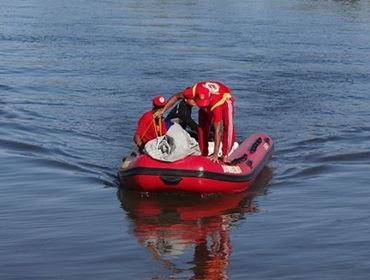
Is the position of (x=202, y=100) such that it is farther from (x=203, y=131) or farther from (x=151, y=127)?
(x=151, y=127)

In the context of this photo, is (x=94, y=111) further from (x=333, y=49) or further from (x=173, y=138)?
(x=333, y=49)

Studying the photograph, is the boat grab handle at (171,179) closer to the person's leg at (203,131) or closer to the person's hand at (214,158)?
the person's hand at (214,158)

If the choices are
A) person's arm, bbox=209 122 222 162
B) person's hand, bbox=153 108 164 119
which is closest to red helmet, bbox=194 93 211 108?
person's arm, bbox=209 122 222 162

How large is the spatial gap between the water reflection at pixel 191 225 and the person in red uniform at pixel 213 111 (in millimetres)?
666

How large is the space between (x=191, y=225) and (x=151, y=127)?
230 cm

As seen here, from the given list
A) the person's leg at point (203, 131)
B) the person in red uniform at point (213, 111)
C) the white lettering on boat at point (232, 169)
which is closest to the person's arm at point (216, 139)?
the person in red uniform at point (213, 111)

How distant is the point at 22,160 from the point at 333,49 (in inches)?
638

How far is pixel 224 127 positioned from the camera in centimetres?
1167

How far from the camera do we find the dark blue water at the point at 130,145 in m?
8.61

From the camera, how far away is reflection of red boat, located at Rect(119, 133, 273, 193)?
10898 mm

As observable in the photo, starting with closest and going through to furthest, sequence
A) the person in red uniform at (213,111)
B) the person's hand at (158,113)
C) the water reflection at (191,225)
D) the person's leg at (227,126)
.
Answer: the water reflection at (191,225)
the person in red uniform at (213,111)
the person's leg at (227,126)
the person's hand at (158,113)

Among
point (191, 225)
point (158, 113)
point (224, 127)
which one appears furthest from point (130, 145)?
point (191, 225)

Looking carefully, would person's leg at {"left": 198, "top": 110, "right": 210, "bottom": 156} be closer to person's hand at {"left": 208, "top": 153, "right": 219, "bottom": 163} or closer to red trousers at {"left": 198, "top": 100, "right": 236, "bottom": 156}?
red trousers at {"left": 198, "top": 100, "right": 236, "bottom": 156}

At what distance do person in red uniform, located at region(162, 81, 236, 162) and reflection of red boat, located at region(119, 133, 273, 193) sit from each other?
0.24 meters
